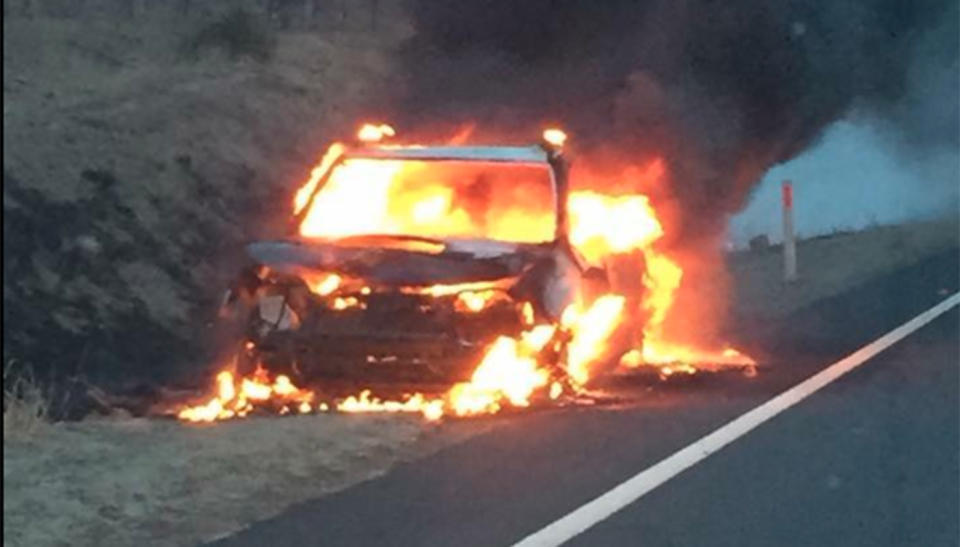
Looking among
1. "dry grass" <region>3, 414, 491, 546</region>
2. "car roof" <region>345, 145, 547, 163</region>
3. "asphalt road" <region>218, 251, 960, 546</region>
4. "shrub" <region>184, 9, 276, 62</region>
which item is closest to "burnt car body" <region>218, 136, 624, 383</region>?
"dry grass" <region>3, 414, 491, 546</region>

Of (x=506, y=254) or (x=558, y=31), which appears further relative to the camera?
(x=558, y=31)

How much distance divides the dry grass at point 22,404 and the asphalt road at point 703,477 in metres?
2.34

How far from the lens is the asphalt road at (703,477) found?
32.0ft

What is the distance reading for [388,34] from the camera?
109 ft

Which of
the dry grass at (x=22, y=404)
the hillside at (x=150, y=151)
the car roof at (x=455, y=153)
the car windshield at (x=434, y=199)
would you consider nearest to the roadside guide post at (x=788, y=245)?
the hillside at (x=150, y=151)

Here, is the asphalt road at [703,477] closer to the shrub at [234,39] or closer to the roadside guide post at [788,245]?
the roadside guide post at [788,245]

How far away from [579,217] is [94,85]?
496 inches

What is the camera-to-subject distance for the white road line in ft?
31.9

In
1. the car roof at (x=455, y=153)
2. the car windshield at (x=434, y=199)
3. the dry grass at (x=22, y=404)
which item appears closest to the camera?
the dry grass at (x=22, y=404)

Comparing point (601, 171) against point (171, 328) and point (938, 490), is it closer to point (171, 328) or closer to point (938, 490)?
point (171, 328)

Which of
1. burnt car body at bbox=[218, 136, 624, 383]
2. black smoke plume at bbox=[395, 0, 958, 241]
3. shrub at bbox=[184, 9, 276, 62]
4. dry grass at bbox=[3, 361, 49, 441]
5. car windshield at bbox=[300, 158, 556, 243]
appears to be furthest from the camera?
shrub at bbox=[184, 9, 276, 62]

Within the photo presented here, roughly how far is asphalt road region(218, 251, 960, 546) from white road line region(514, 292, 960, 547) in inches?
2.9

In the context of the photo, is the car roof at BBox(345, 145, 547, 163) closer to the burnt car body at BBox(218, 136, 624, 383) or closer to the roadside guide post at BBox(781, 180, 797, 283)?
the burnt car body at BBox(218, 136, 624, 383)

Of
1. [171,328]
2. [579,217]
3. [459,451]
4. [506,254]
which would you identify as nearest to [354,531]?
[459,451]
